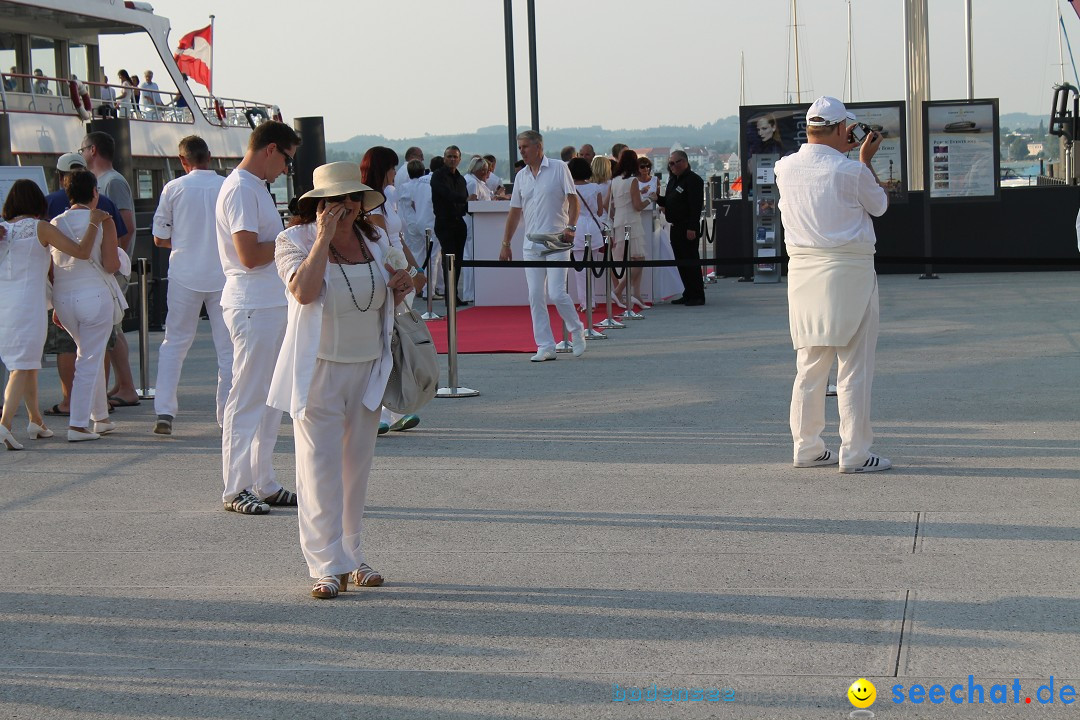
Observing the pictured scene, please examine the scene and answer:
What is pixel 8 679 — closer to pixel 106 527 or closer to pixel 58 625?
pixel 58 625

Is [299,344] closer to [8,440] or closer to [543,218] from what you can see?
[8,440]

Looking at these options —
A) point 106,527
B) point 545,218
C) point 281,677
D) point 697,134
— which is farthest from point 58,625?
point 697,134

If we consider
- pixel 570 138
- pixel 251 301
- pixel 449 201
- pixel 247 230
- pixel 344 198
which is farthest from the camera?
pixel 570 138

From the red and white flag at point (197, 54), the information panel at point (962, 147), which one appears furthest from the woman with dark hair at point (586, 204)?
the red and white flag at point (197, 54)

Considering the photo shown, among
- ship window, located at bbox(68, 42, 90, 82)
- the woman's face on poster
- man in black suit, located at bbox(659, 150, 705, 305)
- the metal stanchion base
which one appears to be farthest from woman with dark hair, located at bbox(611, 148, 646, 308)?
ship window, located at bbox(68, 42, 90, 82)

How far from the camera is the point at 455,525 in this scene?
668 cm

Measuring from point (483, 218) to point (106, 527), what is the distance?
12069 mm

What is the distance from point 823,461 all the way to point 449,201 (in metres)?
10.4

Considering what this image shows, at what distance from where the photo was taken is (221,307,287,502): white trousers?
6.89 meters

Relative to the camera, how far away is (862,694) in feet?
13.8

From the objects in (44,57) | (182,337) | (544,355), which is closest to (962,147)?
(544,355)

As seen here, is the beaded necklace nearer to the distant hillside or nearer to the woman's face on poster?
the woman's face on poster

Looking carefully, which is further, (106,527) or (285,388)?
(106,527)

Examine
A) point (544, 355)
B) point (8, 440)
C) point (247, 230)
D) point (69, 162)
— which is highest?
point (69, 162)
